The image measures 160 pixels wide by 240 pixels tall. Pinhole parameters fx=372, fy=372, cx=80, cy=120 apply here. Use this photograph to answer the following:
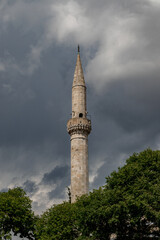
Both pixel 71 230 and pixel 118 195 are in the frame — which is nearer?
pixel 118 195

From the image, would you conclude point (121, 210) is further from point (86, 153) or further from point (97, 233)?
point (86, 153)

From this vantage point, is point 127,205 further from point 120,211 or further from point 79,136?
point 79,136

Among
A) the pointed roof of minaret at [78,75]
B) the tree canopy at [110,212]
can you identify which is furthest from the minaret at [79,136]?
the tree canopy at [110,212]

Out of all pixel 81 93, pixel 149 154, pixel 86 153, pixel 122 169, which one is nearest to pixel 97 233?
pixel 122 169

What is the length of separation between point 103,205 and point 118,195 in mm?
1945

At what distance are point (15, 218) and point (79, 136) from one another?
1657 cm

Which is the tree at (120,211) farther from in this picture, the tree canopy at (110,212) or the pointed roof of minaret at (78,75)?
the pointed roof of minaret at (78,75)

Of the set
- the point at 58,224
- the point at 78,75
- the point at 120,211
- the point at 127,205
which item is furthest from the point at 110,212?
the point at 78,75

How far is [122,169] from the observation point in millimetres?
42062

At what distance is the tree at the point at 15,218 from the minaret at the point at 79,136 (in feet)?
24.9

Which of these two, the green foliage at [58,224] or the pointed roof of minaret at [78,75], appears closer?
the green foliage at [58,224]

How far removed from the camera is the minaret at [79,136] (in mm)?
52625

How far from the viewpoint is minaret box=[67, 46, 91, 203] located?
52625mm

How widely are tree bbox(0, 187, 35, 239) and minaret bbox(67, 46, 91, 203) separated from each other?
7604 millimetres
